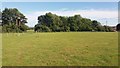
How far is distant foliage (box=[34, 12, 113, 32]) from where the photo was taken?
118 metres

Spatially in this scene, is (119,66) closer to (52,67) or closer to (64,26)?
(52,67)

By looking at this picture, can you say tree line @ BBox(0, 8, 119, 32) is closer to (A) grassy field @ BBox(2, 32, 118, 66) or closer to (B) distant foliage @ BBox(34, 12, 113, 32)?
(B) distant foliage @ BBox(34, 12, 113, 32)

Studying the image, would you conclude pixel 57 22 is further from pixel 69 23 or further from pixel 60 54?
pixel 60 54

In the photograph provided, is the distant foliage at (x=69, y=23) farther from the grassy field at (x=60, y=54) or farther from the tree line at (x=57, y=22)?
the grassy field at (x=60, y=54)

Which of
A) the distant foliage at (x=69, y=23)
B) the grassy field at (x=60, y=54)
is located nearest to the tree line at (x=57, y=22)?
the distant foliage at (x=69, y=23)

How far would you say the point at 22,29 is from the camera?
101m

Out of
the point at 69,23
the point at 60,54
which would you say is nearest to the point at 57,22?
the point at 69,23

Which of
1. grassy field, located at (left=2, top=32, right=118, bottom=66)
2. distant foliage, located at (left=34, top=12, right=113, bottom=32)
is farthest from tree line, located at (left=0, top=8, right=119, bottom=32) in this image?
grassy field, located at (left=2, top=32, right=118, bottom=66)

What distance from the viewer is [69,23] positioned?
121875mm

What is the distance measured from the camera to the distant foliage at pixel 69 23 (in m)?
118

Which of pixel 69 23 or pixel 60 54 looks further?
pixel 69 23

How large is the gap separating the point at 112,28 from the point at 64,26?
25.3 m

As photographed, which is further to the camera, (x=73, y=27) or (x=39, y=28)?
(x=73, y=27)

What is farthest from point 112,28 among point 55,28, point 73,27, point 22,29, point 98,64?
point 98,64
